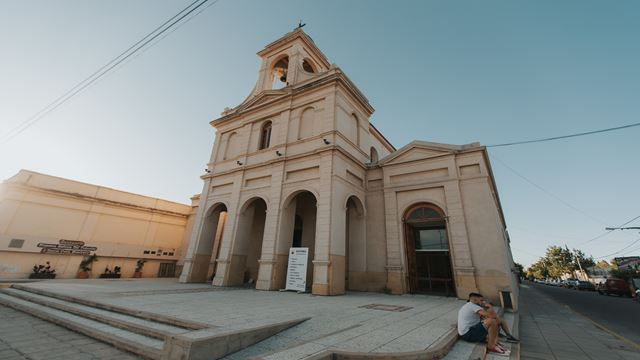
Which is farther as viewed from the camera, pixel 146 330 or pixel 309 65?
pixel 309 65

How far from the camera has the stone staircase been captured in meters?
3.17

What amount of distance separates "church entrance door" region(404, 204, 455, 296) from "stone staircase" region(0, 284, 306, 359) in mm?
9111

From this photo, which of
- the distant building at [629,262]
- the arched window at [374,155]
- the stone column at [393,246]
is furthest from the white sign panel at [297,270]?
the distant building at [629,262]

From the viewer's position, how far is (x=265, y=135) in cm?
1667

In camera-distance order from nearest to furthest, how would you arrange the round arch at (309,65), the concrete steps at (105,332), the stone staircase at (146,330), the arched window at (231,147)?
1. the stone staircase at (146,330)
2. the concrete steps at (105,332)
3. the arched window at (231,147)
4. the round arch at (309,65)

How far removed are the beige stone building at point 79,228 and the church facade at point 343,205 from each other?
800 centimetres

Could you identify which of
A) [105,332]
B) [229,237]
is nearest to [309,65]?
[229,237]

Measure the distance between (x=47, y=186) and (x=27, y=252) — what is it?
4.16m

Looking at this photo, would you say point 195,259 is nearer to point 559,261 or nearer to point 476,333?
point 476,333

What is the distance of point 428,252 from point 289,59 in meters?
15.4

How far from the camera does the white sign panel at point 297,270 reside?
1113 cm

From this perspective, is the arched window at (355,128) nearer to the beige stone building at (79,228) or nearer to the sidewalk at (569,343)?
the sidewalk at (569,343)

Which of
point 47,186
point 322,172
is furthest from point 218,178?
point 47,186

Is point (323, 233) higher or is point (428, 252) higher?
point (323, 233)
